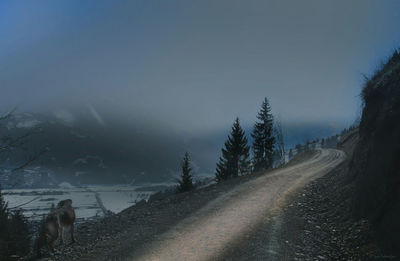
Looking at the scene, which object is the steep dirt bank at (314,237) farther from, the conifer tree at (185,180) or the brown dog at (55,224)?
the conifer tree at (185,180)

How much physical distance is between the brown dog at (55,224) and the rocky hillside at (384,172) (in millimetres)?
10064

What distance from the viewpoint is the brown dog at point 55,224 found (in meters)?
7.44

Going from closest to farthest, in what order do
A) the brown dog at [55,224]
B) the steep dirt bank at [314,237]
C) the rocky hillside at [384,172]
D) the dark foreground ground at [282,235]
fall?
the rocky hillside at [384,172] → the steep dirt bank at [314,237] → the dark foreground ground at [282,235] → the brown dog at [55,224]

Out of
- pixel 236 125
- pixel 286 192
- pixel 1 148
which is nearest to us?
pixel 1 148

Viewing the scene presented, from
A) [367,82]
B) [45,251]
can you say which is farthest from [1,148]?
[367,82]

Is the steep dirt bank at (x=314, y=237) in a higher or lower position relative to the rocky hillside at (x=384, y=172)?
lower

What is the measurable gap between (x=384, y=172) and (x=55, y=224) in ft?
37.2

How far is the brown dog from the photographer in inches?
293

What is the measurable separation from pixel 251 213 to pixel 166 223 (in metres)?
4.15

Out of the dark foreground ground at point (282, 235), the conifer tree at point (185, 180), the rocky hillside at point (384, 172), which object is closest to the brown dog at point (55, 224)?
the dark foreground ground at point (282, 235)

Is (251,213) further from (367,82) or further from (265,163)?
(265,163)

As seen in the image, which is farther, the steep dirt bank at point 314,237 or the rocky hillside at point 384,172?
the steep dirt bank at point 314,237

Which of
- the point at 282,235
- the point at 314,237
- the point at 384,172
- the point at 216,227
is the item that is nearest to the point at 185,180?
the point at 216,227

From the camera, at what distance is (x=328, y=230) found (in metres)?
7.93
